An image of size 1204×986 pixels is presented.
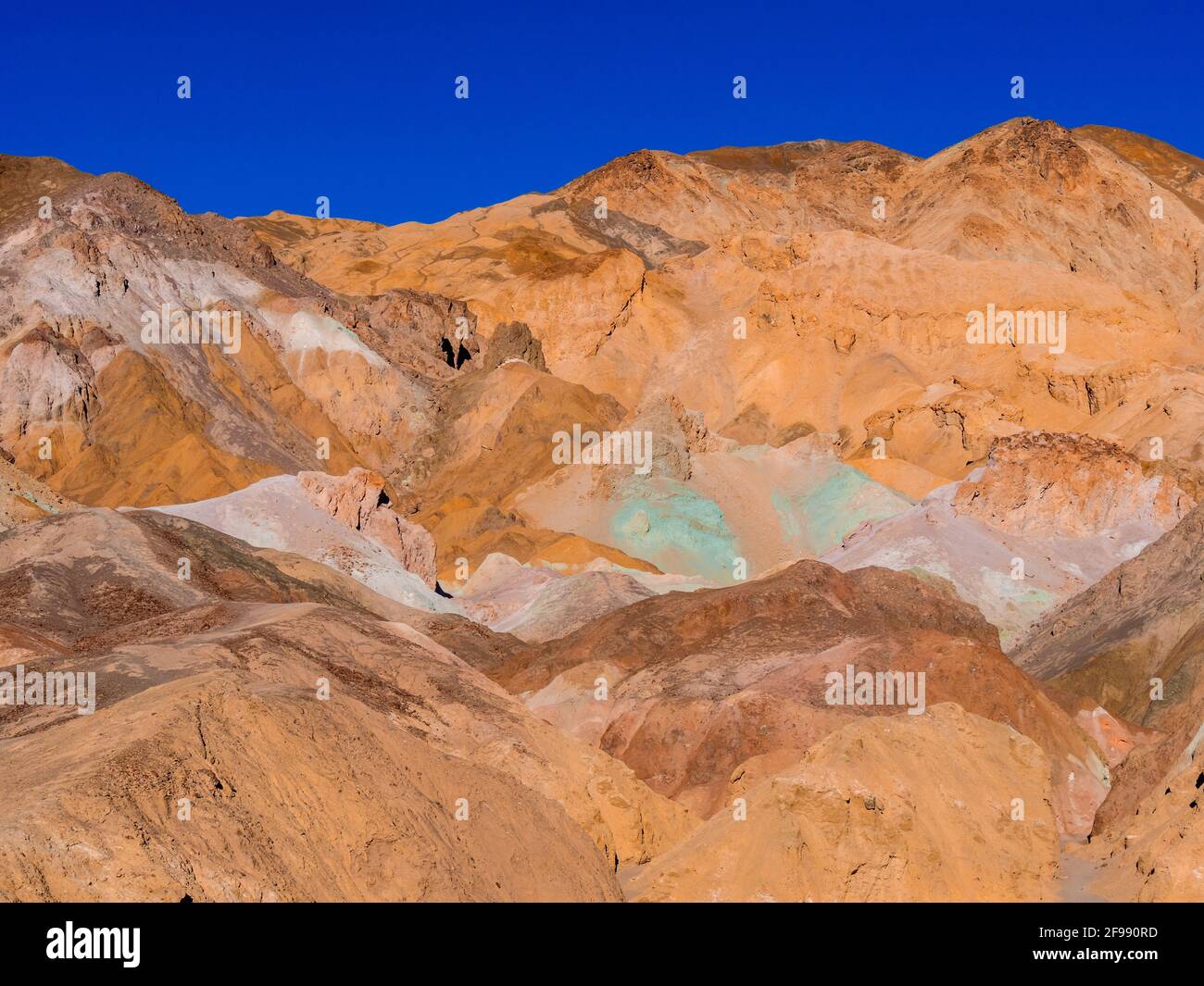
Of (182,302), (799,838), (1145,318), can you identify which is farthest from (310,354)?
(799,838)

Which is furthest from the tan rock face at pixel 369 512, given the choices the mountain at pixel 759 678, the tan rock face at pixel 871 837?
the tan rock face at pixel 871 837

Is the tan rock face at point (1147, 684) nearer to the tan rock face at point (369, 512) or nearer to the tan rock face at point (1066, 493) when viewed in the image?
the tan rock face at point (1066, 493)

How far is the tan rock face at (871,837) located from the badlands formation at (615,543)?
65 mm

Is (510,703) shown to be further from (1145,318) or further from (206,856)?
(1145,318)

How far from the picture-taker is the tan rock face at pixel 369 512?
54.4m

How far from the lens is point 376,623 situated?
1312 inches

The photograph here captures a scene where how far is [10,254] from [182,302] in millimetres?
7006

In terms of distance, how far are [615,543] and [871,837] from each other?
41.3 m

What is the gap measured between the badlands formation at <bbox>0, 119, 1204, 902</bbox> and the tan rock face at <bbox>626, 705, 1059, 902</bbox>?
6cm

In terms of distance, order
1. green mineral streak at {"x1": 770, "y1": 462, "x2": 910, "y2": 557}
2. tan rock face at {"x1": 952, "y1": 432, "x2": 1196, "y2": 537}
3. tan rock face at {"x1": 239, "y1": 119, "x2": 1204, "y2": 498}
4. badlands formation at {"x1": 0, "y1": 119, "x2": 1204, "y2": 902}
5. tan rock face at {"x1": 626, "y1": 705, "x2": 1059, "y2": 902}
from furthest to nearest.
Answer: tan rock face at {"x1": 239, "y1": 119, "x2": 1204, "y2": 498}
green mineral streak at {"x1": 770, "y1": 462, "x2": 910, "y2": 557}
tan rock face at {"x1": 952, "y1": 432, "x2": 1196, "y2": 537}
tan rock face at {"x1": 626, "y1": 705, "x2": 1059, "y2": 902}
badlands formation at {"x1": 0, "y1": 119, "x2": 1204, "y2": 902}

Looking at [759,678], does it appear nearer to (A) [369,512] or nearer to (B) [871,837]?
(B) [871,837]

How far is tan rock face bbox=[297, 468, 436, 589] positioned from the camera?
178 feet

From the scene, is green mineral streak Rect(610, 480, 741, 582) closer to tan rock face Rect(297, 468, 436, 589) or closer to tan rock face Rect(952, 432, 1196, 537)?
tan rock face Rect(952, 432, 1196, 537)

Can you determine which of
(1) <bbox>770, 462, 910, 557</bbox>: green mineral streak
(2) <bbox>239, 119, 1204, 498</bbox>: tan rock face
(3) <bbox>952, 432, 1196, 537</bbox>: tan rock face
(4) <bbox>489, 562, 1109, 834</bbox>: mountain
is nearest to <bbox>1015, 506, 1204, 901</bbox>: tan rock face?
(4) <bbox>489, 562, 1109, 834</bbox>: mountain
